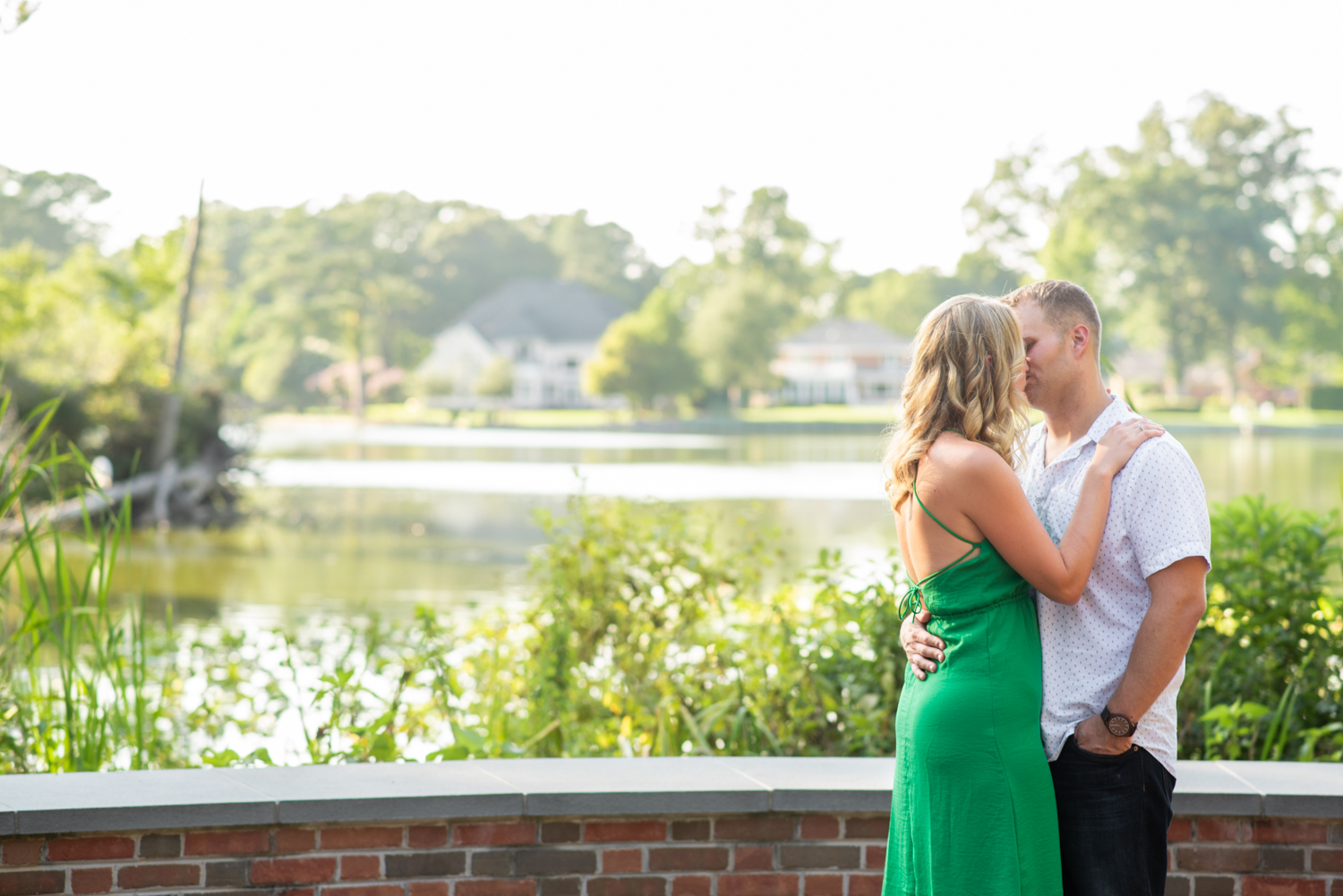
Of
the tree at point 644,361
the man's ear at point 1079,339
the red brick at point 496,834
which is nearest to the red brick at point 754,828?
the red brick at point 496,834

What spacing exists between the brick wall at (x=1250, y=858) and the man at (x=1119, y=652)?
2.42 ft

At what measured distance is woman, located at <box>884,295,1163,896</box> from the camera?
222 centimetres

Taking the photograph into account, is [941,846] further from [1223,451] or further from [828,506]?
[1223,451]

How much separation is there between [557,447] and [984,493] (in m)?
38.6

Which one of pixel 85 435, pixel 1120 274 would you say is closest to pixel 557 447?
pixel 85 435

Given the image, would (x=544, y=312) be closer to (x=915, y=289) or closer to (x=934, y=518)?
(x=915, y=289)

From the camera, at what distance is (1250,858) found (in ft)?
9.81

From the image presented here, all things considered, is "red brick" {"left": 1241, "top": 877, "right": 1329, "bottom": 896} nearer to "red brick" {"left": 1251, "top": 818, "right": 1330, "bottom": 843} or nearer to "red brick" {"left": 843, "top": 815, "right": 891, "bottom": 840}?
"red brick" {"left": 1251, "top": 818, "right": 1330, "bottom": 843}

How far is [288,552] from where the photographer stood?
15.4 metres

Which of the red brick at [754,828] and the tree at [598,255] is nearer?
the red brick at [754,828]

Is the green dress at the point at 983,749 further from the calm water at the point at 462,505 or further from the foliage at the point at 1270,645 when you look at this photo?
the calm water at the point at 462,505

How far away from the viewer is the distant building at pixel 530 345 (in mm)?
77938

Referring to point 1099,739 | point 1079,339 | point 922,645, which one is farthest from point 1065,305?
point 1099,739

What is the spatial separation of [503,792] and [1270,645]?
2700 mm
